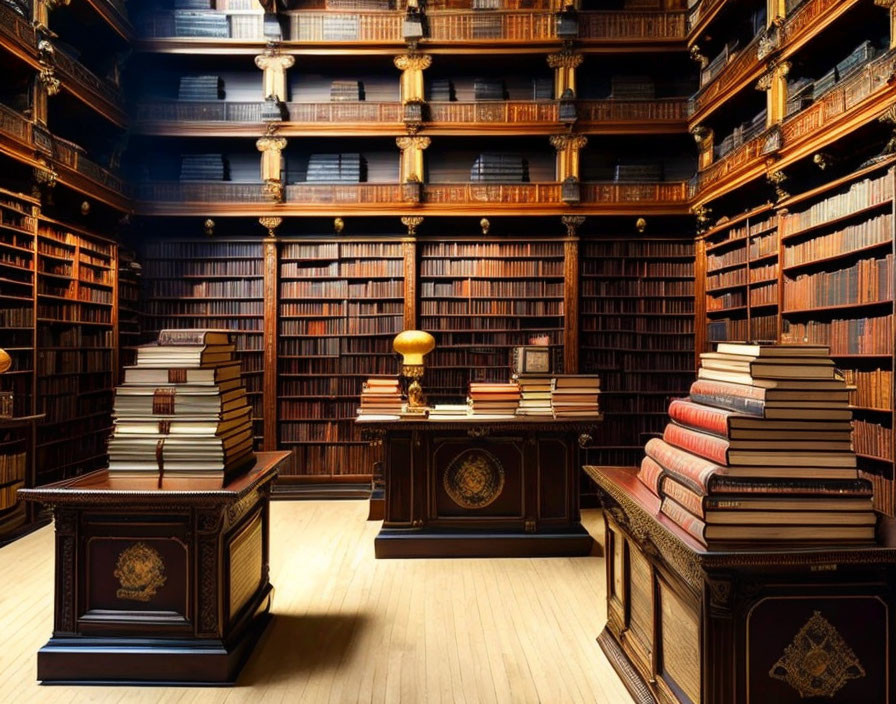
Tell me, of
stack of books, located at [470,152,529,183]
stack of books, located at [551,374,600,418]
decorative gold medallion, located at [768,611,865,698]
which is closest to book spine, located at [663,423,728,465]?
decorative gold medallion, located at [768,611,865,698]

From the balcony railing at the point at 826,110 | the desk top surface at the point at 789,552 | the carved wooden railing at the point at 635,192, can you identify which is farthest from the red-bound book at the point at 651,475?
the carved wooden railing at the point at 635,192

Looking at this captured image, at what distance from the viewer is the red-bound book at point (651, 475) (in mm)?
1996

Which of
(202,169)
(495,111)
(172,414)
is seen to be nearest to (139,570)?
(172,414)

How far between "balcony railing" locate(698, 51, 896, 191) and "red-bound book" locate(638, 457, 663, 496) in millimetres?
3189

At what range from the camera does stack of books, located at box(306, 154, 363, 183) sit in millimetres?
6742

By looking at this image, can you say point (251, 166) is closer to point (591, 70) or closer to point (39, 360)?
point (39, 360)

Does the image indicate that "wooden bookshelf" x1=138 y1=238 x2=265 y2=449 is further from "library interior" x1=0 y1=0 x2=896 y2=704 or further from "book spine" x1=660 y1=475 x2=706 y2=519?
"book spine" x1=660 y1=475 x2=706 y2=519

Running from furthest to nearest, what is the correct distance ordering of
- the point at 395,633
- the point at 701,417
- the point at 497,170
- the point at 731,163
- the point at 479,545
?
the point at 497,170 < the point at 731,163 < the point at 479,545 < the point at 395,633 < the point at 701,417

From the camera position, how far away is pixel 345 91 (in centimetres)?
689

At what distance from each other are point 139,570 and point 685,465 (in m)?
2.19

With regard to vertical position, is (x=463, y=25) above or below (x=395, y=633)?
above

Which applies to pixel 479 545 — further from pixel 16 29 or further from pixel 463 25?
pixel 463 25

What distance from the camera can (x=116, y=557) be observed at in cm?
234

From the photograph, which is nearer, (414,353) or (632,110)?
(414,353)
